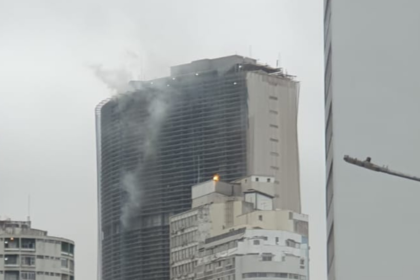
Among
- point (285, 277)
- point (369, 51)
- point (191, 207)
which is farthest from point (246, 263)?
point (369, 51)

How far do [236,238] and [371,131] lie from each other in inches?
5139

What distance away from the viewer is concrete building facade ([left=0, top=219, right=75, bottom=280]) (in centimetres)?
13325

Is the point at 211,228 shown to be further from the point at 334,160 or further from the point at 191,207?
the point at 334,160

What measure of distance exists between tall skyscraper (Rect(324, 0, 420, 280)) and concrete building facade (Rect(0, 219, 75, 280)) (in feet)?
266

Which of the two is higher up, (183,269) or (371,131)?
(183,269)

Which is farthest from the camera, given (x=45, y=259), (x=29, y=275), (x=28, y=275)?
(x=45, y=259)

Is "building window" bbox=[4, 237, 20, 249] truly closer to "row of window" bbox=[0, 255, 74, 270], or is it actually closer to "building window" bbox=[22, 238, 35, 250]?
"building window" bbox=[22, 238, 35, 250]

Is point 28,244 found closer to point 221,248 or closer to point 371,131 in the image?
point 221,248

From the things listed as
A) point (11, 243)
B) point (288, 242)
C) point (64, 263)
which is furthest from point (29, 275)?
point (288, 242)

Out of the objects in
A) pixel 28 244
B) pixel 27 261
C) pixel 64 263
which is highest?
pixel 28 244

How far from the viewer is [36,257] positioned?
135 meters

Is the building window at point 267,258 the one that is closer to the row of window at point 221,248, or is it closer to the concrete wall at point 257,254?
the concrete wall at point 257,254

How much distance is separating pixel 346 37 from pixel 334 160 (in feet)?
18.0

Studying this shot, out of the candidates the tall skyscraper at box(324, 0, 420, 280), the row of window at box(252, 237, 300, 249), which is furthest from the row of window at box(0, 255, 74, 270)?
the tall skyscraper at box(324, 0, 420, 280)
